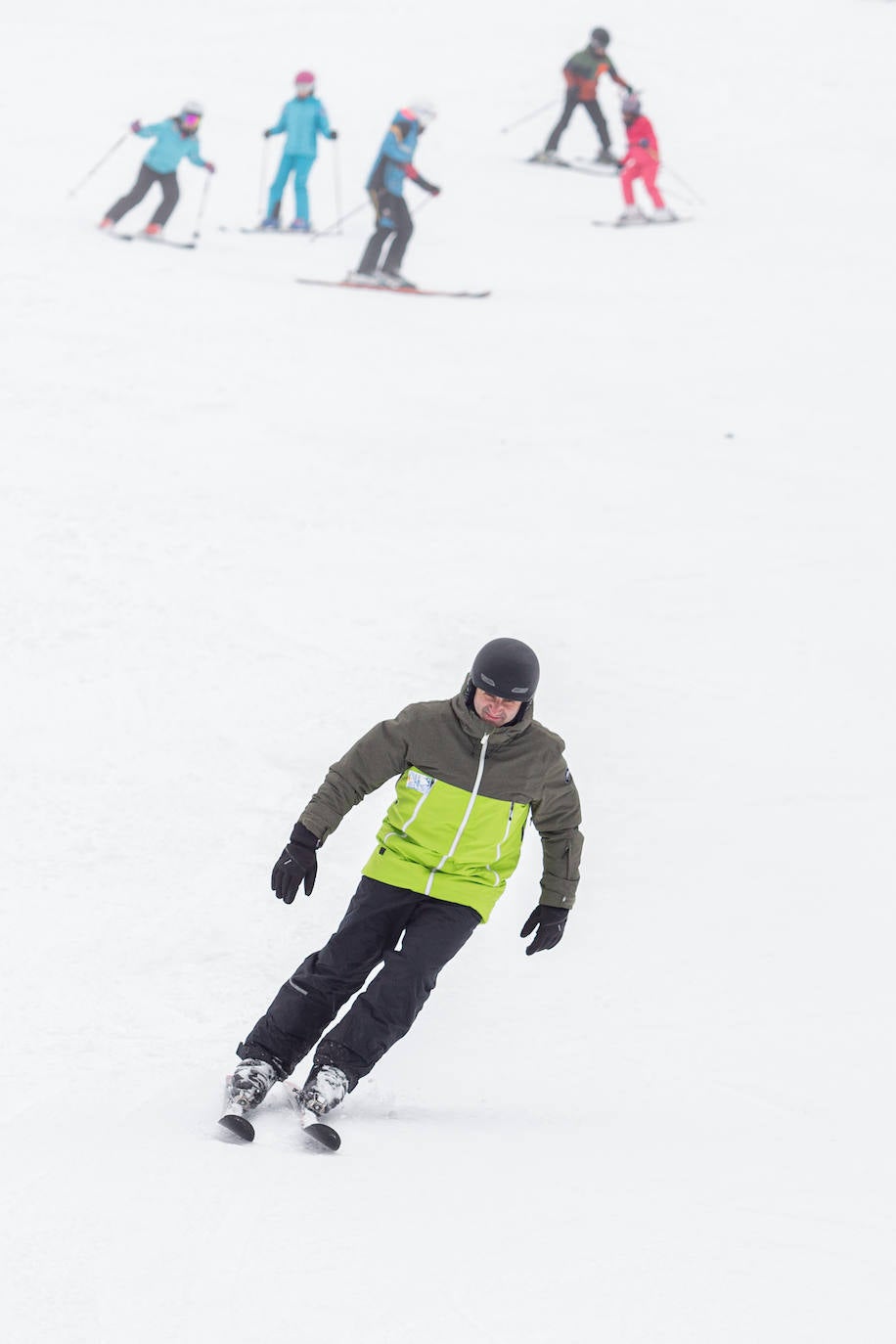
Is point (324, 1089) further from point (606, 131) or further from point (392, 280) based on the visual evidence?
point (606, 131)

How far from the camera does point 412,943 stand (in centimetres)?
361

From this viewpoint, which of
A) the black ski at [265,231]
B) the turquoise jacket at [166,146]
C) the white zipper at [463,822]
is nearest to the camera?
the white zipper at [463,822]

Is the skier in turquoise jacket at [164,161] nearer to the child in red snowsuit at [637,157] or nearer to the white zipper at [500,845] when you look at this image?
the child in red snowsuit at [637,157]

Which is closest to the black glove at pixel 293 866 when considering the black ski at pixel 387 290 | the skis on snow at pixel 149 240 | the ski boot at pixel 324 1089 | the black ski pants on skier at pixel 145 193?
the ski boot at pixel 324 1089

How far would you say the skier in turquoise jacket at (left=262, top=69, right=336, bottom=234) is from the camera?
13.6m

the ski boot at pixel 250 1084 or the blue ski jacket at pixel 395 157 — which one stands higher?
the blue ski jacket at pixel 395 157

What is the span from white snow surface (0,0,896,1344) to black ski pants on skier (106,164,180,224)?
12.8 inches

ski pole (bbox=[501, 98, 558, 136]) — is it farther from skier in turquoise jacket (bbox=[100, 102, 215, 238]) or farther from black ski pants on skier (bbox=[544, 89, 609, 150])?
skier in turquoise jacket (bbox=[100, 102, 215, 238])

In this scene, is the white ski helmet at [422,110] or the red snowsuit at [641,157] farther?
the red snowsuit at [641,157]

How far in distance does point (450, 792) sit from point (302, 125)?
1168 cm

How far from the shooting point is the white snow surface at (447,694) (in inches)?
112

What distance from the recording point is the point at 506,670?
345cm

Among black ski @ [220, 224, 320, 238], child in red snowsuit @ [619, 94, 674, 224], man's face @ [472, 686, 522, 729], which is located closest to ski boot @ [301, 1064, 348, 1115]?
man's face @ [472, 686, 522, 729]

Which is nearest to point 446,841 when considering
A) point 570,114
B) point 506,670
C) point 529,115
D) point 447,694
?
point 506,670
